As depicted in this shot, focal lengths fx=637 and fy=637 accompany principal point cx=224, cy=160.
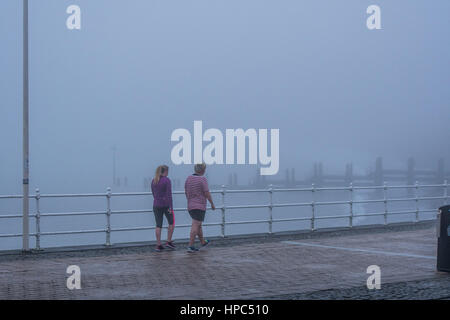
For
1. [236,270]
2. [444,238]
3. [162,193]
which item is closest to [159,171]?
[162,193]

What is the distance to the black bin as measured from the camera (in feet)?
34.3

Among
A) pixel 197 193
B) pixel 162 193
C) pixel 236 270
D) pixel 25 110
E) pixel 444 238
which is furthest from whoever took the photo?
pixel 25 110

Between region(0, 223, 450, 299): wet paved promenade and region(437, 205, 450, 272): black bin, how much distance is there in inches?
10.8

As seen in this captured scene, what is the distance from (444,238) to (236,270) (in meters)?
3.48

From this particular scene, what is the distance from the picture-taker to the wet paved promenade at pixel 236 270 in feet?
28.1

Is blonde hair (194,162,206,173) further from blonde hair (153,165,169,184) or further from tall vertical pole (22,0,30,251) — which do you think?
tall vertical pole (22,0,30,251)

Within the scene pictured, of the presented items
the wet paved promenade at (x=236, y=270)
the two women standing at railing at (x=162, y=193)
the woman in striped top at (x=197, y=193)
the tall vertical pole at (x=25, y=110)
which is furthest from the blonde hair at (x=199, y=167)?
the tall vertical pole at (x=25, y=110)

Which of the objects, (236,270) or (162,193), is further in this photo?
(162,193)

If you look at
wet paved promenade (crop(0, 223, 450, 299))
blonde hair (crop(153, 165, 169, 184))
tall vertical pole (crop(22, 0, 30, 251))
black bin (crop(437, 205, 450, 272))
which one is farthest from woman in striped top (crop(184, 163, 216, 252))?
black bin (crop(437, 205, 450, 272))

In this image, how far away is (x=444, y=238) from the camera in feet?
34.5

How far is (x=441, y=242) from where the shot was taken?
10609mm

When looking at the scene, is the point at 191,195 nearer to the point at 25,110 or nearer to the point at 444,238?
the point at 25,110

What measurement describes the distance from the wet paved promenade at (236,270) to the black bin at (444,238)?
0.90 feet

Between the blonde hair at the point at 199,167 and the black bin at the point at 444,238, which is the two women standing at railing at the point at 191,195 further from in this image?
the black bin at the point at 444,238
